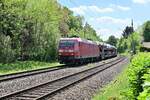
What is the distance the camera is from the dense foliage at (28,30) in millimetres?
45531

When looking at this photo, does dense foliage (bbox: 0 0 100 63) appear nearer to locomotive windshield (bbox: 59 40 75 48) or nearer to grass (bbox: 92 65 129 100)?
locomotive windshield (bbox: 59 40 75 48)

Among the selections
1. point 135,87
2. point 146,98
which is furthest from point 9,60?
point 146,98

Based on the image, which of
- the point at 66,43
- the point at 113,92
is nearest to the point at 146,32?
the point at 66,43

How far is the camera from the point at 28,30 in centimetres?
5353

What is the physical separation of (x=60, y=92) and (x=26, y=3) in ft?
124

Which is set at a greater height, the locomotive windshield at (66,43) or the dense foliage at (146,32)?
the dense foliage at (146,32)

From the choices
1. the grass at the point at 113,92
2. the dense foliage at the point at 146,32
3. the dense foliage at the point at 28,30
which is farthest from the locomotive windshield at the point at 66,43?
the dense foliage at the point at 146,32

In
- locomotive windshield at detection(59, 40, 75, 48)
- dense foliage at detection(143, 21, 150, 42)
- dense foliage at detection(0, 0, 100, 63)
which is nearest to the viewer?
locomotive windshield at detection(59, 40, 75, 48)

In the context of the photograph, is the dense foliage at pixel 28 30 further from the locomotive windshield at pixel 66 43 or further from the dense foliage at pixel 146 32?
the dense foliage at pixel 146 32

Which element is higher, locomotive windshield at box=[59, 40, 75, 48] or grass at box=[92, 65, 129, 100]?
locomotive windshield at box=[59, 40, 75, 48]

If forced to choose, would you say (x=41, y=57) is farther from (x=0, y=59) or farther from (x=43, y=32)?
(x=0, y=59)

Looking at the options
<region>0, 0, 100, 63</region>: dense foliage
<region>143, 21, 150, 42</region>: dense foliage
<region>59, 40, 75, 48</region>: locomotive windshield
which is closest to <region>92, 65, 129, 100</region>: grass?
<region>59, 40, 75, 48</region>: locomotive windshield

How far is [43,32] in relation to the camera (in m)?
56.5

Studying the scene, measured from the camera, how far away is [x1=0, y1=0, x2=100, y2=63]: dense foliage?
45531 mm
